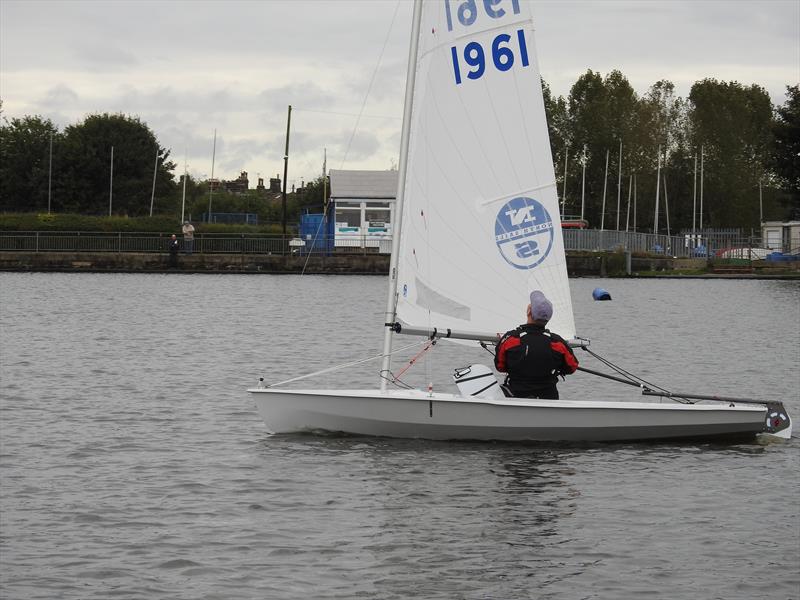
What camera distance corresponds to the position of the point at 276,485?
13.9 meters

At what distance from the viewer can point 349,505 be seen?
1305cm

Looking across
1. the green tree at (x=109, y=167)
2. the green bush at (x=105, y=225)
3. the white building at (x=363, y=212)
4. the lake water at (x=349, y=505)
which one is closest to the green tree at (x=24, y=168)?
the green tree at (x=109, y=167)

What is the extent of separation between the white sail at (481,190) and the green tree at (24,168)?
8039 cm

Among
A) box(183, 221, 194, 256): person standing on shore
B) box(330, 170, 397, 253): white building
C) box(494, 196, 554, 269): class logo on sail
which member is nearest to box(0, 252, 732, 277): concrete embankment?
box(183, 221, 194, 256): person standing on shore

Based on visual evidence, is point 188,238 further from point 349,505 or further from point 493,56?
point 349,505

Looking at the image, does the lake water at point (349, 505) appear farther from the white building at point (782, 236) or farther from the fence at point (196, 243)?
the white building at point (782, 236)

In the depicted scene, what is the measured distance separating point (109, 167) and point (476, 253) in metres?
81.4

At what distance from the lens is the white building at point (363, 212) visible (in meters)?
71.8

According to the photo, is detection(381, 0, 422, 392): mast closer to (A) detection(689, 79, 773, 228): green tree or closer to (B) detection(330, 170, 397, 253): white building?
(B) detection(330, 170, 397, 253): white building

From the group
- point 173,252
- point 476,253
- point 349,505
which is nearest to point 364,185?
point 173,252

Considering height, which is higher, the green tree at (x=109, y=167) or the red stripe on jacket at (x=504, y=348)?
the green tree at (x=109, y=167)

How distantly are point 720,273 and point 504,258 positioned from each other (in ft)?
199

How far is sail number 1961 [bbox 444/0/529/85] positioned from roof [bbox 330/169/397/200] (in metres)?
55.0

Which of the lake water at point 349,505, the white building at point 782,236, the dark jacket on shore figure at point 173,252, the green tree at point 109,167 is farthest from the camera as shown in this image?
the green tree at point 109,167
